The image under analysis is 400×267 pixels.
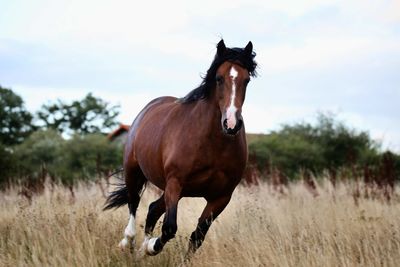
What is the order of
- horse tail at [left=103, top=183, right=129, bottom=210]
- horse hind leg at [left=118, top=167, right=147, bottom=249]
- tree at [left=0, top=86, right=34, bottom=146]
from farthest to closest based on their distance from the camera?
tree at [left=0, top=86, right=34, bottom=146]
horse tail at [left=103, top=183, right=129, bottom=210]
horse hind leg at [left=118, top=167, right=147, bottom=249]

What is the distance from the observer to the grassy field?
5.52m

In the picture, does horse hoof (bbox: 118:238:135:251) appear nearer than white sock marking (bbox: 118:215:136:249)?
Yes

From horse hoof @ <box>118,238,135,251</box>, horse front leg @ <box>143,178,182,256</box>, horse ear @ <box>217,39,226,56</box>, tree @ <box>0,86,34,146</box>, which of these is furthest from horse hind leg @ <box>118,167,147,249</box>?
tree @ <box>0,86,34,146</box>

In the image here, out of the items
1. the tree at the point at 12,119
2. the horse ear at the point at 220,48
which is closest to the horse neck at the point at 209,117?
the horse ear at the point at 220,48

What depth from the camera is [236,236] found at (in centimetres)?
675

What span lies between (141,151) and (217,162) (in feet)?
5.22

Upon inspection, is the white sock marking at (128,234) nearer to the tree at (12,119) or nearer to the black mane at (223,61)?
the black mane at (223,61)

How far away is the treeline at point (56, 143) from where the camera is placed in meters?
17.9

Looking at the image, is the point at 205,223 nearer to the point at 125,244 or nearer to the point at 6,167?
the point at 125,244

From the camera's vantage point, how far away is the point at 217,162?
18.4 ft

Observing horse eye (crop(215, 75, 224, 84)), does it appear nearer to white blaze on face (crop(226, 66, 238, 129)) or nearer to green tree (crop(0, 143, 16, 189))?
white blaze on face (crop(226, 66, 238, 129))

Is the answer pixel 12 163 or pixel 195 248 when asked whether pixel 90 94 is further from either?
pixel 195 248

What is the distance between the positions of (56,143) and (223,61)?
36.9 m

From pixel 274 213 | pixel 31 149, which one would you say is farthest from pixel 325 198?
pixel 31 149
